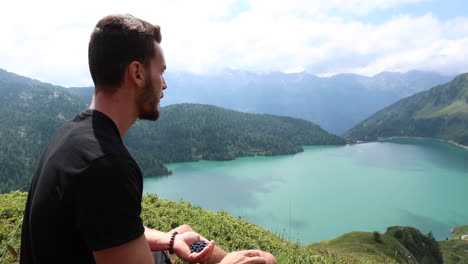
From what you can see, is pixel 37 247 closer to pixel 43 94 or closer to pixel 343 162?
pixel 343 162

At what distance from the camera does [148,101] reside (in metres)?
2.03

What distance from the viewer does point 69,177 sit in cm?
151

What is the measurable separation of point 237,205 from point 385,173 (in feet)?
185

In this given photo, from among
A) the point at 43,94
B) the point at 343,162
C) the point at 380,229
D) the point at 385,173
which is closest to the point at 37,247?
the point at 380,229

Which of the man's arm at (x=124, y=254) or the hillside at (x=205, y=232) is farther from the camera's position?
the hillside at (x=205, y=232)

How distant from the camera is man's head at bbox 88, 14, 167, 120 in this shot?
1.84 metres

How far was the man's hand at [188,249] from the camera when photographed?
268 cm

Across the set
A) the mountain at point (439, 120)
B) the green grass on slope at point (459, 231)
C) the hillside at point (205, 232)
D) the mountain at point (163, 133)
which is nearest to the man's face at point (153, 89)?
the hillside at point (205, 232)

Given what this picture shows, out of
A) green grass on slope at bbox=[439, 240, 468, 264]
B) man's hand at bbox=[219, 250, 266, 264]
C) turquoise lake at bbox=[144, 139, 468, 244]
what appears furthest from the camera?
turquoise lake at bbox=[144, 139, 468, 244]

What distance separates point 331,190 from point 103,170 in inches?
3236

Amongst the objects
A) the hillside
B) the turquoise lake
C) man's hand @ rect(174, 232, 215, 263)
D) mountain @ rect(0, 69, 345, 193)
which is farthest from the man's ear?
mountain @ rect(0, 69, 345, 193)

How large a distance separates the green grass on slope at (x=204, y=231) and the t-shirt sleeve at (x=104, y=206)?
3383 millimetres

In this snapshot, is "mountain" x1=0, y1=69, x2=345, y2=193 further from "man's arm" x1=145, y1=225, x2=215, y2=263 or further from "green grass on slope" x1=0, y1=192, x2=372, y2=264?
"man's arm" x1=145, y1=225, x2=215, y2=263

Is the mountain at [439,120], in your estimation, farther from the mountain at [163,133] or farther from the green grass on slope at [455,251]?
the green grass on slope at [455,251]
